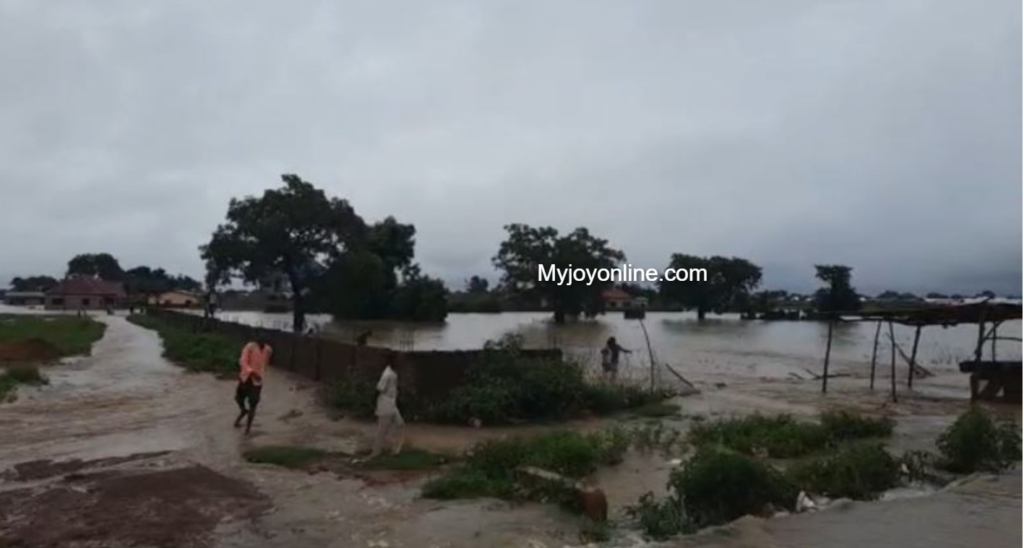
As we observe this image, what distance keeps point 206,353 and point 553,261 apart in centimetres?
5974


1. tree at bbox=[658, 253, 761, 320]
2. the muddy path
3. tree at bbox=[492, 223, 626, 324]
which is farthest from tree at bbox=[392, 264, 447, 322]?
the muddy path

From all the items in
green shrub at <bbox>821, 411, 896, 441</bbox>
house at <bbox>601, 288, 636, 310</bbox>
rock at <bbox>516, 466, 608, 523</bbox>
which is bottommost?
rock at <bbox>516, 466, 608, 523</bbox>

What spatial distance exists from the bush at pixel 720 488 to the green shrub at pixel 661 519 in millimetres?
89

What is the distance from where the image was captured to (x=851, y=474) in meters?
10.0

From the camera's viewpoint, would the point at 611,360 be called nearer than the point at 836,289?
Yes

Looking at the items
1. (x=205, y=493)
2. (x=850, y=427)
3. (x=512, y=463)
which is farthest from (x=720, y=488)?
(x=850, y=427)

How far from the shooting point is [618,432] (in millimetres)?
12930

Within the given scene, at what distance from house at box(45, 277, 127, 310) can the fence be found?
304 feet

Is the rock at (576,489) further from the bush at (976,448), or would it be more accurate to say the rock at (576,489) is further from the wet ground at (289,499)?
the bush at (976,448)

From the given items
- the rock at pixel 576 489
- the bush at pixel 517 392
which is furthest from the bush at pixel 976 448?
the bush at pixel 517 392

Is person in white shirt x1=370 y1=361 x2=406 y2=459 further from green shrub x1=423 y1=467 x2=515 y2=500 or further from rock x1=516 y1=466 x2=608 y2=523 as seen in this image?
rock x1=516 y1=466 x2=608 y2=523

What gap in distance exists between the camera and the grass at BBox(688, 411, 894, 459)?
40.3 ft

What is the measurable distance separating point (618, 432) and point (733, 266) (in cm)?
10415

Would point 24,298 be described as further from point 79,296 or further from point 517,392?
point 517,392
